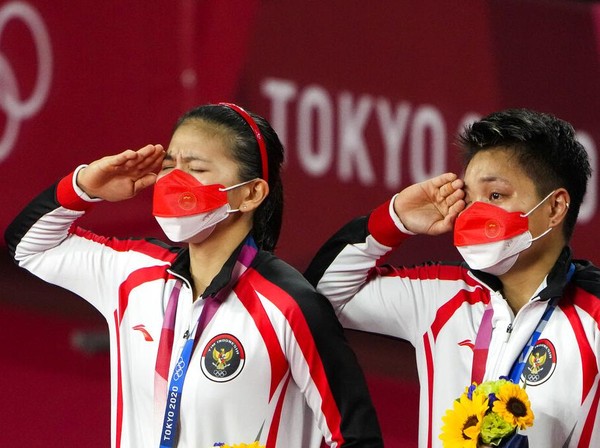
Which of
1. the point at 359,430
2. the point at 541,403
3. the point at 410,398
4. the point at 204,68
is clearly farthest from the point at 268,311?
the point at 410,398

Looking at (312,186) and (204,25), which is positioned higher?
(204,25)

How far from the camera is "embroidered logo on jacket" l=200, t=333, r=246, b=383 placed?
3158mm

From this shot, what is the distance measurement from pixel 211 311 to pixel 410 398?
2.49m

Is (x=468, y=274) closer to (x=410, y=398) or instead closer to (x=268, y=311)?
(x=268, y=311)

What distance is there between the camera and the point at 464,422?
303 centimetres

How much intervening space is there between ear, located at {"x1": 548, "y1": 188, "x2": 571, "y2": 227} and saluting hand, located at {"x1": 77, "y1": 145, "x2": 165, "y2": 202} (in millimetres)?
945

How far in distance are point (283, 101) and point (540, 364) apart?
2.39m

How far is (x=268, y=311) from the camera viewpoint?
10.5ft

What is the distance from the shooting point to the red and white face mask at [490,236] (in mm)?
3203

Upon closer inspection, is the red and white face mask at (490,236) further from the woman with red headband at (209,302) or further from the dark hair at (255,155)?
the dark hair at (255,155)

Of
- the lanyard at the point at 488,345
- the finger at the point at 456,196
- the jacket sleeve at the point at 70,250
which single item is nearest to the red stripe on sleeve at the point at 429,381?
the lanyard at the point at 488,345

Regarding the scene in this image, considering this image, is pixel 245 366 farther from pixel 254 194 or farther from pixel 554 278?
pixel 554 278

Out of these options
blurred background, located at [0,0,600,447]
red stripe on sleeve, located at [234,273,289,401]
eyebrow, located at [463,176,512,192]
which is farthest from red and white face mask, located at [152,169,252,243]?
blurred background, located at [0,0,600,447]

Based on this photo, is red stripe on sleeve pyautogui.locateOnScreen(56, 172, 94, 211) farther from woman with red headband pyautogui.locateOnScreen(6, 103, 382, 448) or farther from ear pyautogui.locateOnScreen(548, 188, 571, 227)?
ear pyautogui.locateOnScreen(548, 188, 571, 227)
